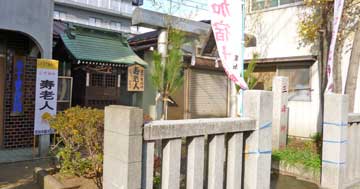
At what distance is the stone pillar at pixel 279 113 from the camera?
9180 mm

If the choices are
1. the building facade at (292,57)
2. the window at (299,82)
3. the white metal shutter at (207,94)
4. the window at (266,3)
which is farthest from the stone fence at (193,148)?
the white metal shutter at (207,94)

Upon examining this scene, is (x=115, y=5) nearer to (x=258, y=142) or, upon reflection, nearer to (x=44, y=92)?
(x=44, y=92)

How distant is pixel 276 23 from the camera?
1173cm

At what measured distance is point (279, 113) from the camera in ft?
30.9

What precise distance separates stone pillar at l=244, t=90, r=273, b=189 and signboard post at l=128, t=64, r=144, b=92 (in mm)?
6777

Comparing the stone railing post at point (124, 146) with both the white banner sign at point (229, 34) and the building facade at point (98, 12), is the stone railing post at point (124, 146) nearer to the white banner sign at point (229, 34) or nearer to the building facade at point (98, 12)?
the white banner sign at point (229, 34)

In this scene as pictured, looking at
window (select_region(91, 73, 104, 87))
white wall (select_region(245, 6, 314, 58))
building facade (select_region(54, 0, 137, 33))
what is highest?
building facade (select_region(54, 0, 137, 33))

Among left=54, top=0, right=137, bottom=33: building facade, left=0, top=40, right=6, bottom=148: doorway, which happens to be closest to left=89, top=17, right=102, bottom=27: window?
left=54, top=0, right=137, bottom=33: building facade

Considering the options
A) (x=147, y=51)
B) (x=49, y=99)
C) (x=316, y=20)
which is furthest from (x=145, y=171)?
(x=147, y=51)

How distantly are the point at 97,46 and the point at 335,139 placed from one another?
312 inches

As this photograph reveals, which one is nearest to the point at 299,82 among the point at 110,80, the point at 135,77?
the point at 135,77

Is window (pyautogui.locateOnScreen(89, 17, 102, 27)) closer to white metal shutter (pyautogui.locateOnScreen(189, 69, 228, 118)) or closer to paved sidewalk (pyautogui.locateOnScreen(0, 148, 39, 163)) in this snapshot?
white metal shutter (pyautogui.locateOnScreen(189, 69, 228, 118))

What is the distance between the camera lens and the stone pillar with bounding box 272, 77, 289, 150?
30.1ft

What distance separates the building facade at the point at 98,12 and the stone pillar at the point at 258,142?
9.94 metres
